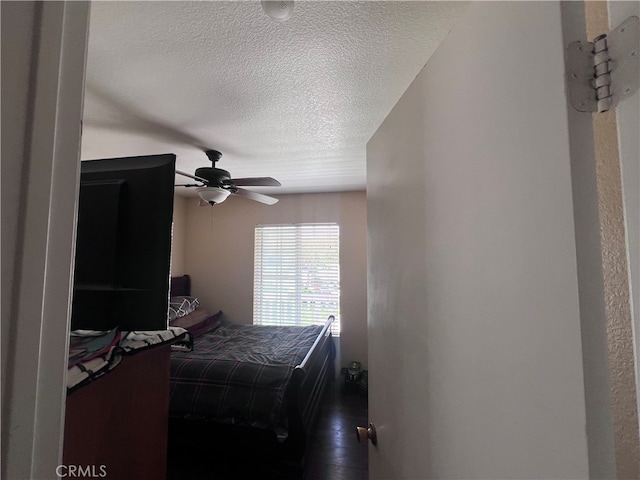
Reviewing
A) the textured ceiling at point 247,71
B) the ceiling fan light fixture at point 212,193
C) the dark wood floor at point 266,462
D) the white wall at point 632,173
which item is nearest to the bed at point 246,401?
the dark wood floor at point 266,462

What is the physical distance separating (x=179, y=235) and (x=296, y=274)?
77.3 inches

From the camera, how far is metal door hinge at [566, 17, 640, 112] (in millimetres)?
342

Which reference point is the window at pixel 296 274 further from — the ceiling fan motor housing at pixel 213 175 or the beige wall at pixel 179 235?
the ceiling fan motor housing at pixel 213 175

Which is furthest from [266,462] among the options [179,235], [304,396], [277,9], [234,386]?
[179,235]

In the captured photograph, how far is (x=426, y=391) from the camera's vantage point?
28.2 inches

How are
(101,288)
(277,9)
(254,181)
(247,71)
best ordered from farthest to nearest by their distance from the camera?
(254,181), (247,71), (277,9), (101,288)

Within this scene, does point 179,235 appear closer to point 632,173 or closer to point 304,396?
point 304,396

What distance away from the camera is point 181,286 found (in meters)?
4.01

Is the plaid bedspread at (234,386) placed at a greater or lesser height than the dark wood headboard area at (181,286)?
lesser

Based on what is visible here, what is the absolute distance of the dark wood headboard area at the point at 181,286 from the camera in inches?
151

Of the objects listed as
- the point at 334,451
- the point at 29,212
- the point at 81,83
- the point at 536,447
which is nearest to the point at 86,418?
the point at 29,212

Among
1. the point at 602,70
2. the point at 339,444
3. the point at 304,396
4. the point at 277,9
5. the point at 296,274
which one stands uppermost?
the point at 277,9

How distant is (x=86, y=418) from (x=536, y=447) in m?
1.06

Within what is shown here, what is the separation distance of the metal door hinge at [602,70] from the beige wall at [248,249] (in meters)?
3.46
